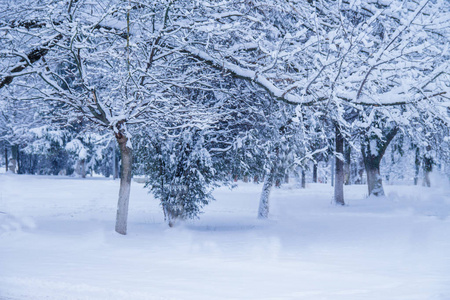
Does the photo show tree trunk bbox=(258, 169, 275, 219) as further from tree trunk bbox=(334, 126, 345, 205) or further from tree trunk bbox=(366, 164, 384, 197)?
tree trunk bbox=(366, 164, 384, 197)

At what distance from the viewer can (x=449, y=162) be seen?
72.3ft

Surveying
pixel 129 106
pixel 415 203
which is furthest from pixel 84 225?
pixel 415 203

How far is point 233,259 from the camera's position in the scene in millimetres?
9609

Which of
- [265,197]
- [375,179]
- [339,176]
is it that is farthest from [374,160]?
[265,197]

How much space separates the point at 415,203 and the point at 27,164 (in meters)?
51.1

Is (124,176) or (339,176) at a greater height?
(339,176)

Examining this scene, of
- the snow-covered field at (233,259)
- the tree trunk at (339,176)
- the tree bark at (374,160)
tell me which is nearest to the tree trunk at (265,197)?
the snow-covered field at (233,259)

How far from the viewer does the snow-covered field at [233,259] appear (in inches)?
262

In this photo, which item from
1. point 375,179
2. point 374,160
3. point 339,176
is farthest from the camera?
point 375,179

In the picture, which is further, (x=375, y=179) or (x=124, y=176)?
(x=375, y=179)

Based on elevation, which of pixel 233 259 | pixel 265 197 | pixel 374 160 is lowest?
pixel 233 259

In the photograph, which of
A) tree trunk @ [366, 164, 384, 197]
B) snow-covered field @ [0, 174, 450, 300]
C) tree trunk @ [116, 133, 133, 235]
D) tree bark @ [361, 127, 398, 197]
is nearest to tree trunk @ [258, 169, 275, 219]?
snow-covered field @ [0, 174, 450, 300]

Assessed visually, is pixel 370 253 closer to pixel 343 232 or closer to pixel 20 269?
pixel 343 232

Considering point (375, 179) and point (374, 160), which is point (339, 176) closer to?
point (374, 160)
